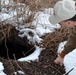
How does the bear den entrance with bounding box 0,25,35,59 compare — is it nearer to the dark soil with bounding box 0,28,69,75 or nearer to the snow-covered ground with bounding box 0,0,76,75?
the snow-covered ground with bounding box 0,0,76,75

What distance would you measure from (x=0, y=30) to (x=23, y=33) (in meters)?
0.32

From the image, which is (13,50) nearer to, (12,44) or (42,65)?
(12,44)

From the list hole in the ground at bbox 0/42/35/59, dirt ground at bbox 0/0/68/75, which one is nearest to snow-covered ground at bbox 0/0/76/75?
dirt ground at bbox 0/0/68/75

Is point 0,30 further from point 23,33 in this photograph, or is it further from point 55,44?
point 55,44

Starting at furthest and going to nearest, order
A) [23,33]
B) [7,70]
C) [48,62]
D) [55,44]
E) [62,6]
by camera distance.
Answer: [23,33] → [55,44] → [48,62] → [7,70] → [62,6]

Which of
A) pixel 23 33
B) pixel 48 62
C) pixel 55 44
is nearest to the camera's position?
pixel 48 62

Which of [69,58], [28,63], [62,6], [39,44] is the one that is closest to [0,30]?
[39,44]

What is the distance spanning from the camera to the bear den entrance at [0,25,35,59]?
387 centimetres

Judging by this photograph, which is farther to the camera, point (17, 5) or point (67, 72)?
point (17, 5)

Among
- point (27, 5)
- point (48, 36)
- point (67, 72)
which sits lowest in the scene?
point (67, 72)

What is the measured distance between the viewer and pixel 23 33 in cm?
392

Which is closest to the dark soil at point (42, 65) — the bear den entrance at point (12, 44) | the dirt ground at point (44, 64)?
the dirt ground at point (44, 64)

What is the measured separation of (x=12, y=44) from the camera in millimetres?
4047

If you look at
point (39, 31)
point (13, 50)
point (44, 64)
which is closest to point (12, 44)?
point (13, 50)
